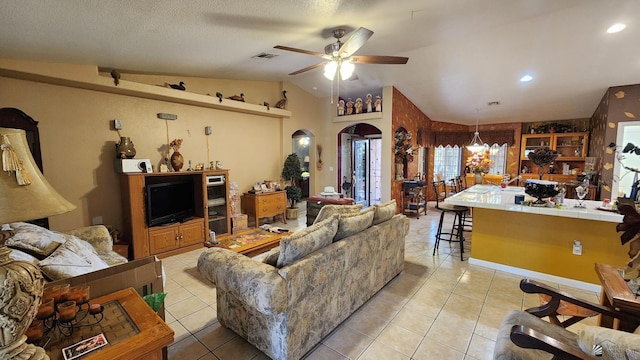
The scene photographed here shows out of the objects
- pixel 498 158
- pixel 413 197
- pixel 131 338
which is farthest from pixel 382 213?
pixel 498 158

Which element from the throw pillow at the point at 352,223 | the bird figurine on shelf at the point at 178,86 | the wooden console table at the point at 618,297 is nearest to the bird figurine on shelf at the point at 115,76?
the bird figurine on shelf at the point at 178,86

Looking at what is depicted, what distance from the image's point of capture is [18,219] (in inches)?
37.1

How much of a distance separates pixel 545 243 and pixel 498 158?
611 cm

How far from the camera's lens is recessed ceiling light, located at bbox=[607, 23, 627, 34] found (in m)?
3.57

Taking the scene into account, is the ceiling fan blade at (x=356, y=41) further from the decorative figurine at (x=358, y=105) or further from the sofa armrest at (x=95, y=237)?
the decorative figurine at (x=358, y=105)

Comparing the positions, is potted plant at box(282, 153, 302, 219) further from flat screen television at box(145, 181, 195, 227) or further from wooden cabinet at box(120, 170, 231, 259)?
Result: flat screen television at box(145, 181, 195, 227)

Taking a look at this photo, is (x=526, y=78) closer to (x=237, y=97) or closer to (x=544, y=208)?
(x=544, y=208)

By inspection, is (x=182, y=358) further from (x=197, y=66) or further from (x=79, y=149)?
(x=197, y=66)

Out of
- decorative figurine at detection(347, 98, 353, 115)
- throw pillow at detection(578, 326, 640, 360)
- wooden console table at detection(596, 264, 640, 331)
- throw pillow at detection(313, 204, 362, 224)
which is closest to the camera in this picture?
throw pillow at detection(578, 326, 640, 360)

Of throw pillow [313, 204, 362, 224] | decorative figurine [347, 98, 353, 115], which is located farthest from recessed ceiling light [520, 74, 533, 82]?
throw pillow [313, 204, 362, 224]

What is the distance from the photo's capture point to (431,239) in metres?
4.74

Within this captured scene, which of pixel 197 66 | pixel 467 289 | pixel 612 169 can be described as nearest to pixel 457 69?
pixel 612 169

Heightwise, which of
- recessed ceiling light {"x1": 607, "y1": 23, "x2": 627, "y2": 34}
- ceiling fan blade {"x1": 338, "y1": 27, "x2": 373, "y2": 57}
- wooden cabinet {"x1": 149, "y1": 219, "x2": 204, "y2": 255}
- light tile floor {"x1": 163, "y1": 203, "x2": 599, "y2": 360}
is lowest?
light tile floor {"x1": 163, "y1": 203, "x2": 599, "y2": 360}

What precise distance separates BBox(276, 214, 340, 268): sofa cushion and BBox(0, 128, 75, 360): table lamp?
121cm
